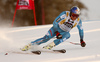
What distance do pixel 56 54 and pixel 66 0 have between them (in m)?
8.63

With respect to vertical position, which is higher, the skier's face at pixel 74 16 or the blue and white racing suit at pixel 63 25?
the skier's face at pixel 74 16

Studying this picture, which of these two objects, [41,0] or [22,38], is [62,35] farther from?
[41,0]

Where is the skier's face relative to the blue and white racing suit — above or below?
above

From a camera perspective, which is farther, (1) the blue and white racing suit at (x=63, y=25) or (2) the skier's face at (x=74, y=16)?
(1) the blue and white racing suit at (x=63, y=25)

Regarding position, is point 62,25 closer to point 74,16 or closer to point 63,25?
point 63,25

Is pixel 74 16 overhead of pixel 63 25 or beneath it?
overhead

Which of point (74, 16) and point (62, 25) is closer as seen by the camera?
point (74, 16)

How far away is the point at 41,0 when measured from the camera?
36.0 ft

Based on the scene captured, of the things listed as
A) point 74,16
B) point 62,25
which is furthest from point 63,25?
point 74,16

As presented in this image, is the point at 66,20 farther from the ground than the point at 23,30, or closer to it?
farther from the ground

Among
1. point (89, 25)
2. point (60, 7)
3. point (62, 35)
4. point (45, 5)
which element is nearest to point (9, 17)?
point (45, 5)

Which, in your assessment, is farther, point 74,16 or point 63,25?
point 63,25

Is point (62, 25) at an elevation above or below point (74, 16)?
below

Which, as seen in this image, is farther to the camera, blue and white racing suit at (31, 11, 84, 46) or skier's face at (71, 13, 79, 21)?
blue and white racing suit at (31, 11, 84, 46)
